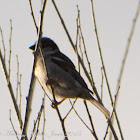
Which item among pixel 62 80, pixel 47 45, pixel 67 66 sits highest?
pixel 47 45

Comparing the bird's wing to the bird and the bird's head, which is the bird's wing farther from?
the bird's head

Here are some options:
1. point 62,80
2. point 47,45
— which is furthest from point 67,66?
point 47,45

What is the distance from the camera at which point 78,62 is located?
3.86 meters

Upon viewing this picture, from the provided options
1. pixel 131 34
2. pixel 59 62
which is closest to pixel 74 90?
pixel 59 62

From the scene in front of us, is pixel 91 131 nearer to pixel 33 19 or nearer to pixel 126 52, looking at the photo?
pixel 126 52

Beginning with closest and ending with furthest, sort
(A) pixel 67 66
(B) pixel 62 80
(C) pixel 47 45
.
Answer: (B) pixel 62 80
(A) pixel 67 66
(C) pixel 47 45

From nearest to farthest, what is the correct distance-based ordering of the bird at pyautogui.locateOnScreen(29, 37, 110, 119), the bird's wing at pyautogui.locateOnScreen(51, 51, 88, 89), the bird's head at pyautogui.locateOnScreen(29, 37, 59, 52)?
the bird at pyautogui.locateOnScreen(29, 37, 110, 119), the bird's wing at pyautogui.locateOnScreen(51, 51, 88, 89), the bird's head at pyautogui.locateOnScreen(29, 37, 59, 52)

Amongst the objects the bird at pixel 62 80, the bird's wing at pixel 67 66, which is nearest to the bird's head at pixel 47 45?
the bird's wing at pixel 67 66

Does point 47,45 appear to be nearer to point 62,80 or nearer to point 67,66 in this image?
point 67,66

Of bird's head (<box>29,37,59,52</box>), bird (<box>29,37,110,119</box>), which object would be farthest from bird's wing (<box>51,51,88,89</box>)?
→ bird's head (<box>29,37,59,52</box>)

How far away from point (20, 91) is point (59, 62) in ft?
3.66

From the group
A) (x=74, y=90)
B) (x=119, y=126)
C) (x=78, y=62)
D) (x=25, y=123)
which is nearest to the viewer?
(x=25, y=123)

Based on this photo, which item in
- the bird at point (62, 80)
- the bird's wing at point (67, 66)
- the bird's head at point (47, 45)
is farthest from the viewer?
the bird's head at point (47, 45)

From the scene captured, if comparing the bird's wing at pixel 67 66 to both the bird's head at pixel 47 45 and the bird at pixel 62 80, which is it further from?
the bird's head at pixel 47 45
